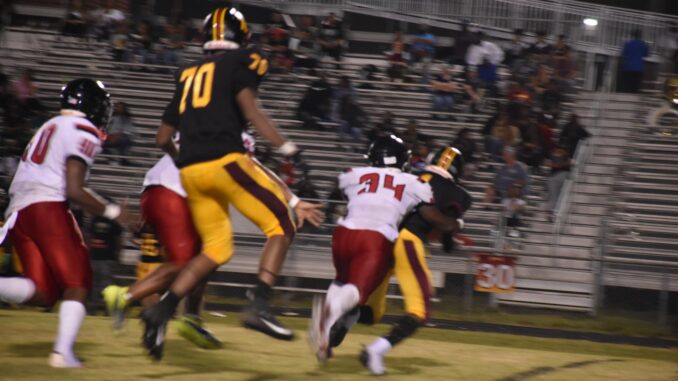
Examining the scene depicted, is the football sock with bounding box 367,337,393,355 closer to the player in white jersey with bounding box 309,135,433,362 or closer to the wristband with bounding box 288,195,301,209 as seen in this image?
the player in white jersey with bounding box 309,135,433,362

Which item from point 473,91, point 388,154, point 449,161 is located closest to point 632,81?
point 473,91

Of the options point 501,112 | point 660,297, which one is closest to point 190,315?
point 660,297

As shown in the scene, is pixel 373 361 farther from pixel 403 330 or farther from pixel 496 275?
pixel 496 275

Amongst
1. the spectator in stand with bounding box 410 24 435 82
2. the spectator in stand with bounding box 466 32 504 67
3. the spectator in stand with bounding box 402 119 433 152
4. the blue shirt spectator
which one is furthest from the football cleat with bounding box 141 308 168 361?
the blue shirt spectator

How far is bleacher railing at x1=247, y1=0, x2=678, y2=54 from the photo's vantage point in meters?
19.8

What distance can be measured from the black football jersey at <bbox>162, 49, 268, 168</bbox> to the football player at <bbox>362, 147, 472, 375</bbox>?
1.73 metres

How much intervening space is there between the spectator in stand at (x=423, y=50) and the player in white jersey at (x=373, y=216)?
34.8 feet

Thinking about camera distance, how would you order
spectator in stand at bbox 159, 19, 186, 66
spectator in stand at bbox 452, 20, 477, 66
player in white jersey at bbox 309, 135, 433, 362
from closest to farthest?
player in white jersey at bbox 309, 135, 433, 362
spectator in stand at bbox 452, 20, 477, 66
spectator in stand at bbox 159, 19, 186, 66

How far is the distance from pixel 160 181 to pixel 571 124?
404 inches

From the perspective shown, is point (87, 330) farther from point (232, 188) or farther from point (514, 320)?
point (514, 320)

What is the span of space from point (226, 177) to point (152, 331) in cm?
100

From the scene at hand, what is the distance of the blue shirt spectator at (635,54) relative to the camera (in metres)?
18.5

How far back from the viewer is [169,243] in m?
7.29

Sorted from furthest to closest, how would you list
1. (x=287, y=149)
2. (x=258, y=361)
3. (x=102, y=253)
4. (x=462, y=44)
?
(x=462, y=44)
(x=102, y=253)
(x=258, y=361)
(x=287, y=149)
